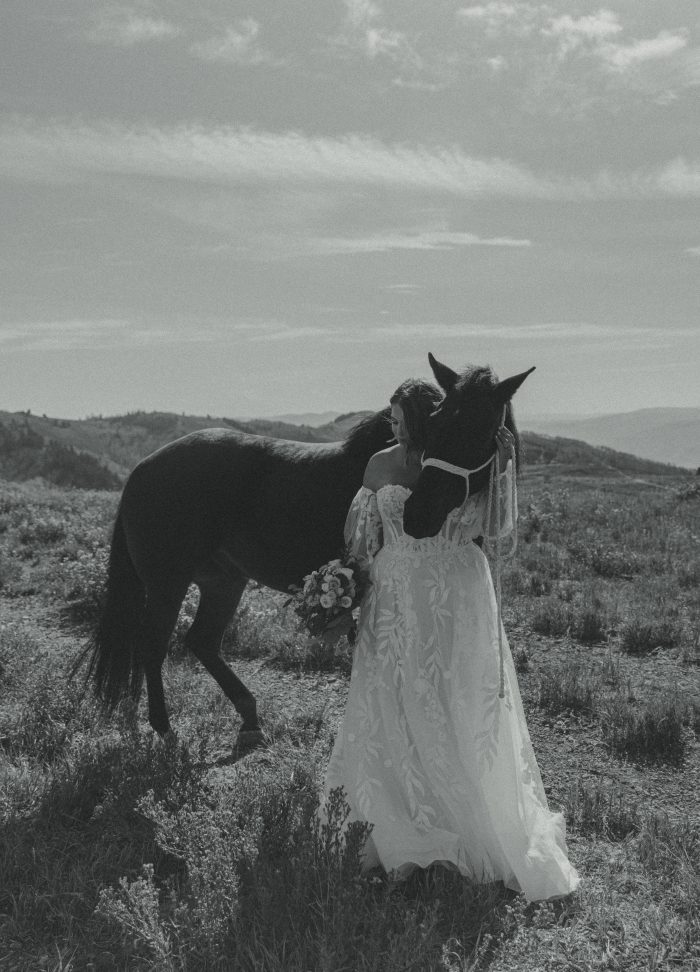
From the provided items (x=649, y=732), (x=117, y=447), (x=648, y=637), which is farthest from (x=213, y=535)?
(x=117, y=447)

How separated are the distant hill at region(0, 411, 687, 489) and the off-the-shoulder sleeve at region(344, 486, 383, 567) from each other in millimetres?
17759

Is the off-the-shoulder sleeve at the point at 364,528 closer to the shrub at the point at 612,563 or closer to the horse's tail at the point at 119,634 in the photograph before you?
the horse's tail at the point at 119,634

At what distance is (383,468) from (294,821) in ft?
5.66

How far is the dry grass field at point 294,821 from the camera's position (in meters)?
2.67

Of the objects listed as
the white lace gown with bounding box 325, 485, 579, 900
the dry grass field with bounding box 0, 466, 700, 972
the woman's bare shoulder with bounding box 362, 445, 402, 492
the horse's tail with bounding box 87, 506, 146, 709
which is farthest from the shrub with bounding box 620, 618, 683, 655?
the horse's tail with bounding box 87, 506, 146, 709

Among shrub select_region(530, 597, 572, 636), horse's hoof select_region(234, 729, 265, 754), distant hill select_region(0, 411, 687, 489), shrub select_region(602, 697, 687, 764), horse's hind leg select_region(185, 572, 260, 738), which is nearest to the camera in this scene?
shrub select_region(602, 697, 687, 764)

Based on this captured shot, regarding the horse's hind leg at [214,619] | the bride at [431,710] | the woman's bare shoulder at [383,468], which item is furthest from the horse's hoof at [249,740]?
the woman's bare shoulder at [383,468]

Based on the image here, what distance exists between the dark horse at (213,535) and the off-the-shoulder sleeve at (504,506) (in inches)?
12.5

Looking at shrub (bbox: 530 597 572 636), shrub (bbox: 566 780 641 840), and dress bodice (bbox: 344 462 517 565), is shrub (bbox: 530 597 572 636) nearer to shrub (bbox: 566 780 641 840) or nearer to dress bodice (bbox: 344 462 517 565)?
shrub (bbox: 566 780 641 840)

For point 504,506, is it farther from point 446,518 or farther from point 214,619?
point 214,619

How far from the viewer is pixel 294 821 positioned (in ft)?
11.1

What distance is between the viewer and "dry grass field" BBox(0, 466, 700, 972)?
105 inches

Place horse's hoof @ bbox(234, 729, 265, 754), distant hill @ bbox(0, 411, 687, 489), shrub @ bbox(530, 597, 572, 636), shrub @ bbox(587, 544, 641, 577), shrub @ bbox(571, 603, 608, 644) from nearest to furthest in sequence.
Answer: horse's hoof @ bbox(234, 729, 265, 754) < shrub @ bbox(571, 603, 608, 644) < shrub @ bbox(530, 597, 572, 636) < shrub @ bbox(587, 544, 641, 577) < distant hill @ bbox(0, 411, 687, 489)

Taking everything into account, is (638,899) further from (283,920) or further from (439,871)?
(283,920)
